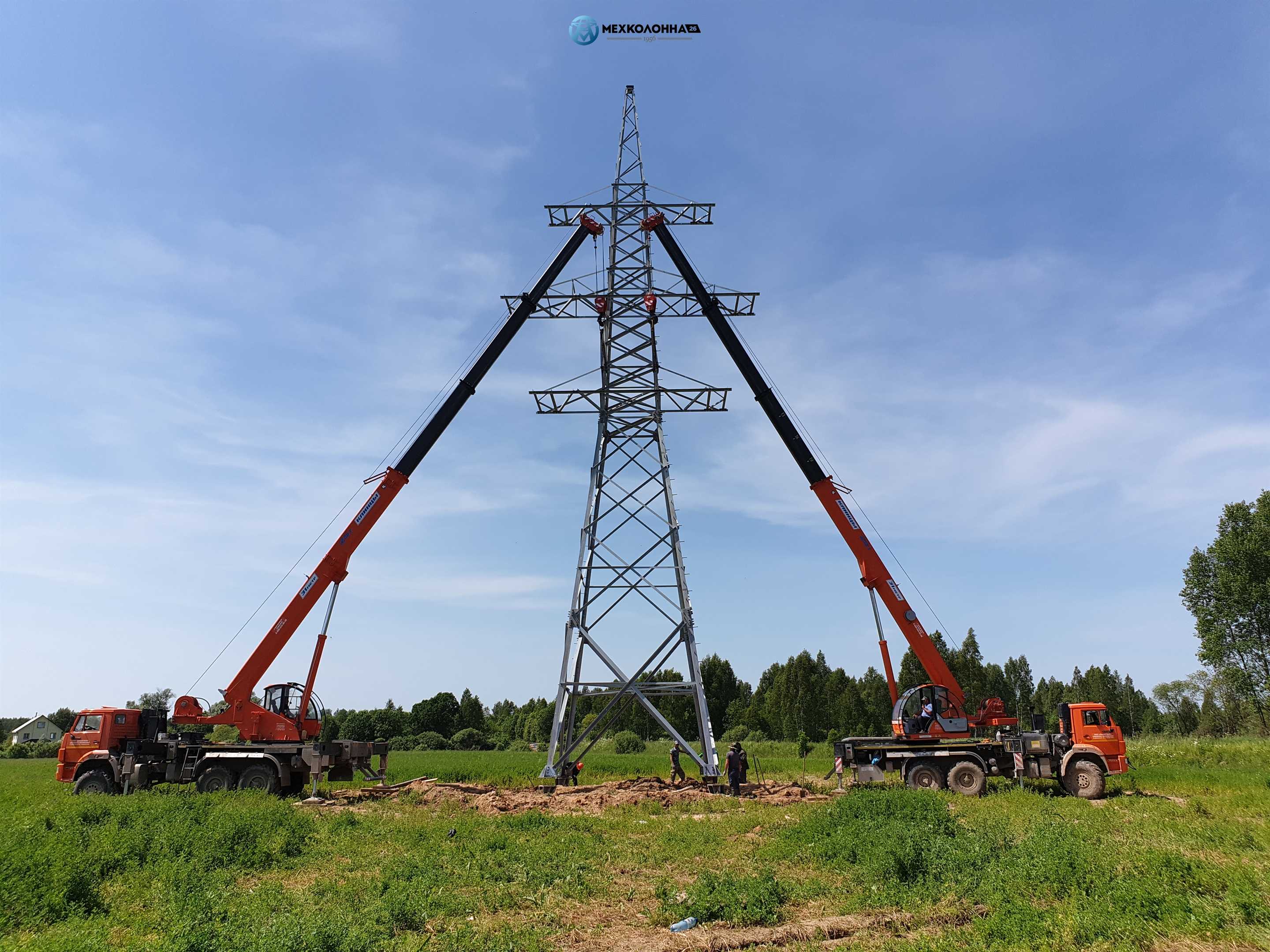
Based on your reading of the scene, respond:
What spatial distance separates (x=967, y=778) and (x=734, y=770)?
699 cm

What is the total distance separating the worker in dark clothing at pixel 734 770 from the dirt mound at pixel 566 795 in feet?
1.15

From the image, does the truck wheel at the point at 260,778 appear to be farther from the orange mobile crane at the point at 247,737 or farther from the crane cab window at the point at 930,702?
the crane cab window at the point at 930,702

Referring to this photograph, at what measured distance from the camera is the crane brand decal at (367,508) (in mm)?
23109

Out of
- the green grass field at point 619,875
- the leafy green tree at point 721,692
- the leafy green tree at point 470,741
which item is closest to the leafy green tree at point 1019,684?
the leafy green tree at point 721,692

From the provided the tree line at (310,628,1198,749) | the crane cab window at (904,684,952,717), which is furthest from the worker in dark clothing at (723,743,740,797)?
the tree line at (310,628,1198,749)

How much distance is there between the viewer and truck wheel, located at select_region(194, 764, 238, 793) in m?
22.1

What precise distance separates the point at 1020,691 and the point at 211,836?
109 meters

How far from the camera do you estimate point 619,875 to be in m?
12.8

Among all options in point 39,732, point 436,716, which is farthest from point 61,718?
point 436,716

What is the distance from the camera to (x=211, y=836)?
44.8 feet

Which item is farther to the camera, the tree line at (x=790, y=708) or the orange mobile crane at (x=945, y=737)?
the tree line at (x=790, y=708)

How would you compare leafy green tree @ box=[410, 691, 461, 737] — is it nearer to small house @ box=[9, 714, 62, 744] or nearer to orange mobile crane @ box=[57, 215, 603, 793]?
small house @ box=[9, 714, 62, 744]

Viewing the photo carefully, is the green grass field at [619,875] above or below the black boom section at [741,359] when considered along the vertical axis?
below

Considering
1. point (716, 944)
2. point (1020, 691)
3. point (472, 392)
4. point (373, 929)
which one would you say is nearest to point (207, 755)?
point (472, 392)
